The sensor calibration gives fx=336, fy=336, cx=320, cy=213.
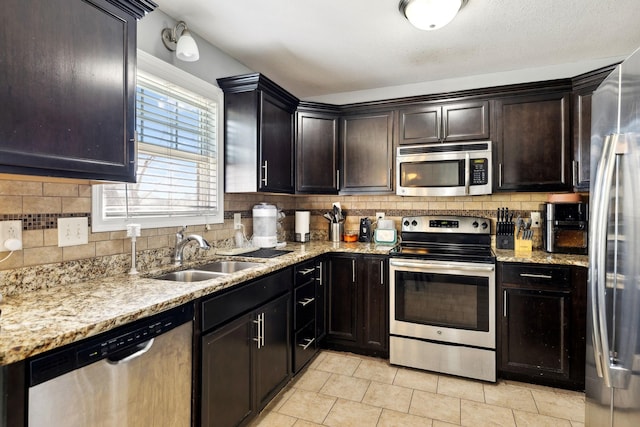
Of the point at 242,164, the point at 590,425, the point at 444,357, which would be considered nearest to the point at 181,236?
the point at 242,164

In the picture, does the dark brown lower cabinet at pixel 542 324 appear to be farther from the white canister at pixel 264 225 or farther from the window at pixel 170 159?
the window at pixel 170 159

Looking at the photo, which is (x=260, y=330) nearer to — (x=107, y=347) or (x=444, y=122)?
(x=107, y=347)

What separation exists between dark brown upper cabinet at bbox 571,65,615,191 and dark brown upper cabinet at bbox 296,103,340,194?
194 centimetres

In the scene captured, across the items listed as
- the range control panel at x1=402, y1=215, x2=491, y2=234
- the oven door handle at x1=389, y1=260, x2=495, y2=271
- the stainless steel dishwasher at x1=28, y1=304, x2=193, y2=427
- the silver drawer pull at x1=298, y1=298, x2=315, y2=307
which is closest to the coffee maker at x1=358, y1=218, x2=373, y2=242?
the range control panel at x1=402, y1=215, x2=491, y2=234

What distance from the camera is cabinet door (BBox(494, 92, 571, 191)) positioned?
8.76 ft

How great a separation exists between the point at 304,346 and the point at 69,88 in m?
2.19

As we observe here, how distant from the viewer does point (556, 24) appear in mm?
2260

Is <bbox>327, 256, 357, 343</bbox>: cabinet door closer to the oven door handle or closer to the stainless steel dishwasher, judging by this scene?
the oven door handle

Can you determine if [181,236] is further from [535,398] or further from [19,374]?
[535,398]

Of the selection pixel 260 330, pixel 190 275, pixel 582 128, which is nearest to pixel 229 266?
pixel 190 275

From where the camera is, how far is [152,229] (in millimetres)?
2055

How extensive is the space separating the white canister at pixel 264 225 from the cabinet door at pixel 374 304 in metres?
0.83

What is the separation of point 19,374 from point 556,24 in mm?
3251

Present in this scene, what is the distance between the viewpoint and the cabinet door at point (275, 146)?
105 inches
